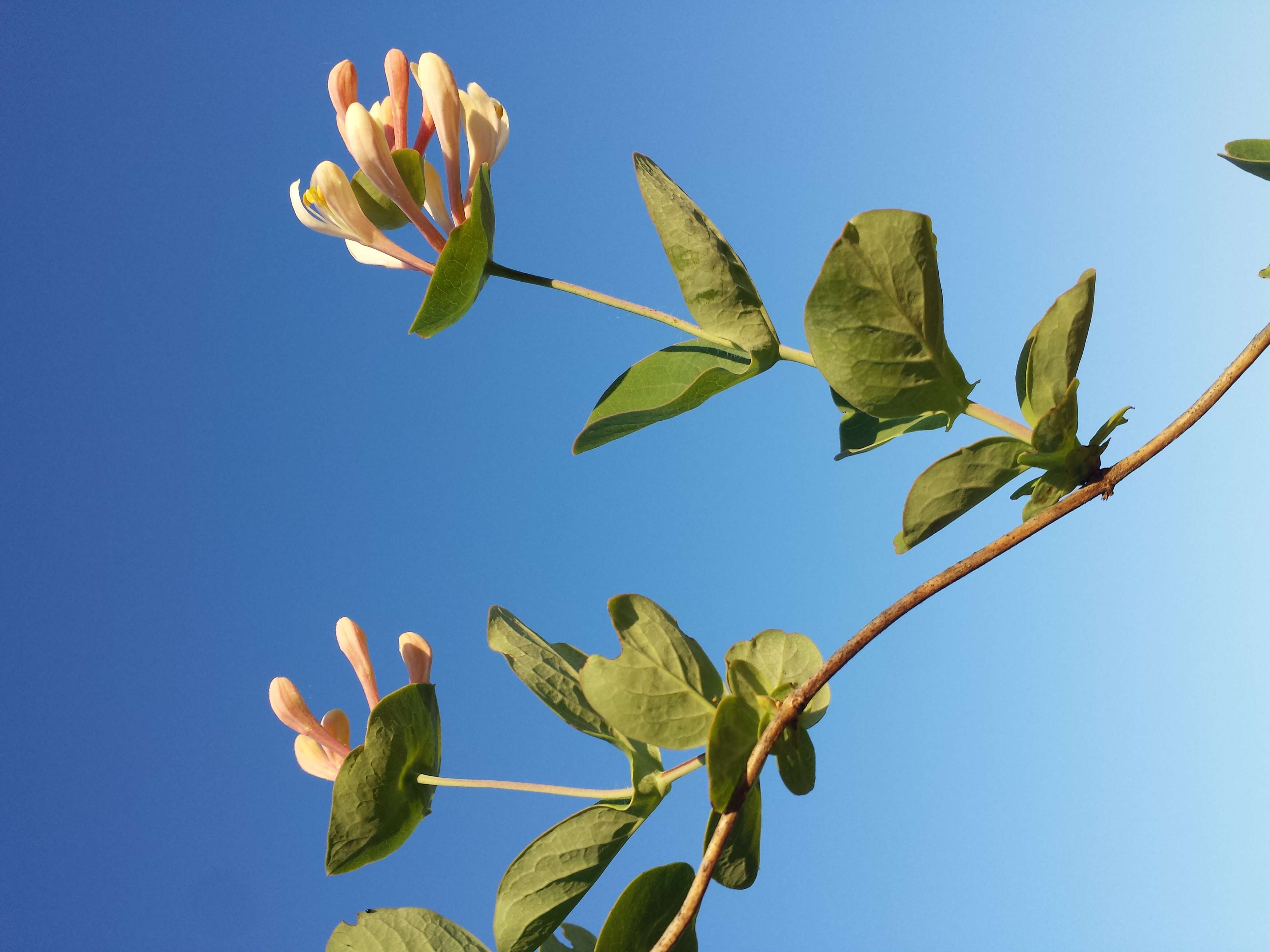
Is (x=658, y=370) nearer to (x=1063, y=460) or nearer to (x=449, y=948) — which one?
(x=1063, y=460)

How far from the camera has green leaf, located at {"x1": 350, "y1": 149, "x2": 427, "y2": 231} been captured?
18.7 inches

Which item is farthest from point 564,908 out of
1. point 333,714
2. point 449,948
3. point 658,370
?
point 658,370

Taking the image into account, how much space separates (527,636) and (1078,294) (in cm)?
32

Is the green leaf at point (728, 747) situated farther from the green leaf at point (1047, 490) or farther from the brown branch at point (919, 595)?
the green leaf at point (1047, 490)

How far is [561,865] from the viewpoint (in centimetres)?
46

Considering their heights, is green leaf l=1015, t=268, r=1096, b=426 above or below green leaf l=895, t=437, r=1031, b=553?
above

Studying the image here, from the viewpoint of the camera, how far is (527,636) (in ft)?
1.65

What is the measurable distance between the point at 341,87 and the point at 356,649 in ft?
1.06

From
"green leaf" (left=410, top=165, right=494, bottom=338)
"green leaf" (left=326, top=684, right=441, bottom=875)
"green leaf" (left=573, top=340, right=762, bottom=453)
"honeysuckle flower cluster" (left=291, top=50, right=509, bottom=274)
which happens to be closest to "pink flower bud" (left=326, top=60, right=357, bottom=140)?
A: "honeysuckle flower cluster" (left=291, top=50, right=509, bottom=274)

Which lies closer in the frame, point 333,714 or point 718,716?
point 718,716

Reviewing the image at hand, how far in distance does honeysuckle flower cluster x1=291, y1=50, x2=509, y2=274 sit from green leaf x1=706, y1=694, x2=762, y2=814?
0.29 meters

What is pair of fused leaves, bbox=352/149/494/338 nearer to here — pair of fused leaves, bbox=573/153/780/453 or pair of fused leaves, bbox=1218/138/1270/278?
pair of fused leaves, bbox=573/153/780/453

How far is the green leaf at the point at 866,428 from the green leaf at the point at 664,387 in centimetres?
6

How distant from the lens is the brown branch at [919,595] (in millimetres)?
369
